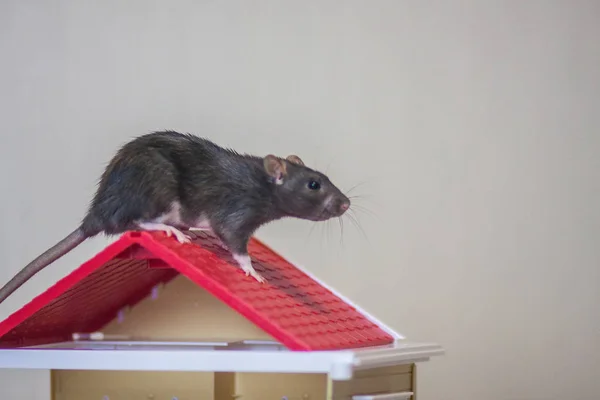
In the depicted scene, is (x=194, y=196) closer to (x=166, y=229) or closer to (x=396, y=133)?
(x=166, y=229)

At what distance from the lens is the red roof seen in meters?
1.31

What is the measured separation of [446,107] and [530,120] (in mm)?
220

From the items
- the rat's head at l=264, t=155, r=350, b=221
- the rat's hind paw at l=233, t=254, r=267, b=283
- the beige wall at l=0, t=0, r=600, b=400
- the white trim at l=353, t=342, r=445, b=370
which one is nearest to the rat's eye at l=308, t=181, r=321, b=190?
the rat's head at l=264, t=155, r=350, b=221

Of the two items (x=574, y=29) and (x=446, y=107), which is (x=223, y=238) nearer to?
(x=446, y=107)

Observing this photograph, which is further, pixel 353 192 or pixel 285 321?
pixel 353 192

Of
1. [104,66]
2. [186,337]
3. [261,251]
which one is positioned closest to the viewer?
[186,337]

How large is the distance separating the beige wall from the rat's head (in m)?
0.76

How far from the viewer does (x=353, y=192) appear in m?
→ 2.27

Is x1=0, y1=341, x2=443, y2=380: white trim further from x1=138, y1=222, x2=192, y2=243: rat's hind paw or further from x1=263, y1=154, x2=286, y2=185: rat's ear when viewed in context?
x1=263, y1=154, x2=286, y2=185: rat's ear

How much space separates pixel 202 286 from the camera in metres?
1.33

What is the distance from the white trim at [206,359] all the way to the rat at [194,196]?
17cm

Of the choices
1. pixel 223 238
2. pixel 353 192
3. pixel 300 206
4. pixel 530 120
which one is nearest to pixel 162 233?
pixel 223 238

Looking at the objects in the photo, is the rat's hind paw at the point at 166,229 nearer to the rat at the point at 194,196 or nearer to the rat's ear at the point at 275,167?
the rat at the point at 194,196

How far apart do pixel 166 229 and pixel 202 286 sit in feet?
0.45
